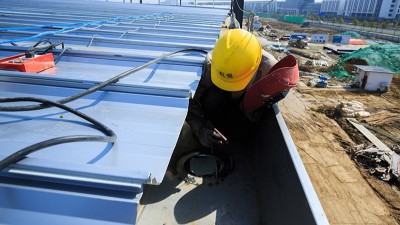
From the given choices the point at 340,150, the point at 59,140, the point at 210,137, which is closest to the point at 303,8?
the point at 340,150

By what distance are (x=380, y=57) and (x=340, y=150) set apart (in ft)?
43.3

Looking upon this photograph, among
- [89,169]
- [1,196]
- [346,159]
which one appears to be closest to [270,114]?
[89,169]

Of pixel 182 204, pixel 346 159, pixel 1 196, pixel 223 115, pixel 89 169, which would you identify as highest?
pixel 89 169

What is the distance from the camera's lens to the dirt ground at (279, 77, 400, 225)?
5.33 metres

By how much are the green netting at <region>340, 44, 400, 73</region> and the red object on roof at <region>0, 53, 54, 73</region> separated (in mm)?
19257

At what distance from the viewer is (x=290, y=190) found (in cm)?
190

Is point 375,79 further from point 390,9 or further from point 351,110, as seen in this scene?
point 390,9

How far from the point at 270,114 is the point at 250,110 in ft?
0.82

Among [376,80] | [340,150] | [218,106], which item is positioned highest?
[218,106]

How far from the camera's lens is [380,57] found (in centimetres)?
1702

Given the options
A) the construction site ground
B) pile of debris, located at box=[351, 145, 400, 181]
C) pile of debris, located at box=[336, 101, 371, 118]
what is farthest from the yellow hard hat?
pile of debris, located at box=[336, 101, 371, 118]

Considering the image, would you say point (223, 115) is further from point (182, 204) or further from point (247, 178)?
point (182, 204)

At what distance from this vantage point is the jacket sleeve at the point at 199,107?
120 inches

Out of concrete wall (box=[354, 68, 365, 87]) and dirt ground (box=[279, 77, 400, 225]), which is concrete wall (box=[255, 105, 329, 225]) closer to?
dirt ground (box=[279, 77, 400, 225])
